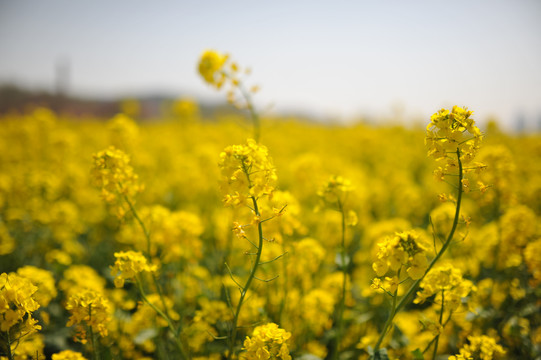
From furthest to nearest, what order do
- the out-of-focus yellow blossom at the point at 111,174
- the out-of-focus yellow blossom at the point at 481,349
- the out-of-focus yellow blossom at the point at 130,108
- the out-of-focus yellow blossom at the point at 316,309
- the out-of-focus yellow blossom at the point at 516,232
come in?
the out-of-focus yellow blossom at the point at 130,108
the out-of-focus yellow blossom at the point at 516,232
the out-of-focus yellow blossom at the point at 316,309
the out-of-focus yellow blossom at the point at 111,174
the out-of-focus yellow blossom at the point at 481,349

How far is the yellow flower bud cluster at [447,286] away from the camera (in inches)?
68.7

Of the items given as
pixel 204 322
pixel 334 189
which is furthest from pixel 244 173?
pixel 204 322

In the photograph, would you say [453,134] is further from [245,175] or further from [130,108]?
[130,108]

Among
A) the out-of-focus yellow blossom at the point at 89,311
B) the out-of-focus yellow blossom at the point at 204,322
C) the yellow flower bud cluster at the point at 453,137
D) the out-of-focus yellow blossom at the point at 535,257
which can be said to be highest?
the yellow flower bud cluster at the point at 453,137

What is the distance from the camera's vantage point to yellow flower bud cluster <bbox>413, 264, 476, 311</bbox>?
1745mm

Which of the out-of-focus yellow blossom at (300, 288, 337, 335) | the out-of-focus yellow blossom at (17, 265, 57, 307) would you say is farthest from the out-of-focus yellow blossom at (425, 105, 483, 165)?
the out-of-focus yellow blossom at (17, 265, 57, 307)

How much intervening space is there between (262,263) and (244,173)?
1.41 feet

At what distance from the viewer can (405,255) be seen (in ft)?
4.74

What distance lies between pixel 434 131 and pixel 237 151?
0.95 metres

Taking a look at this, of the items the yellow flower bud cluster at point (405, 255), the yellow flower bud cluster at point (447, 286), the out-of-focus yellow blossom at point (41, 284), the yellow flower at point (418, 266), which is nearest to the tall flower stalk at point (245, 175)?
the yellow flower bud cluster at point (405, 255)

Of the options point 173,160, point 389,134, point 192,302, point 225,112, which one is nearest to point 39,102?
point 225,112

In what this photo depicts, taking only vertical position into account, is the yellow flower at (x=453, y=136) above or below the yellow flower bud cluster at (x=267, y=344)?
above

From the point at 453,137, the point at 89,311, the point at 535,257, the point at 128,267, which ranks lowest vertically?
the point at 89,311

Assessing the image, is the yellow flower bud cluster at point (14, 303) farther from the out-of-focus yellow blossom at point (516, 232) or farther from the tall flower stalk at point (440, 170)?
the out-of-focus yellow blossom at point (516, 232)
